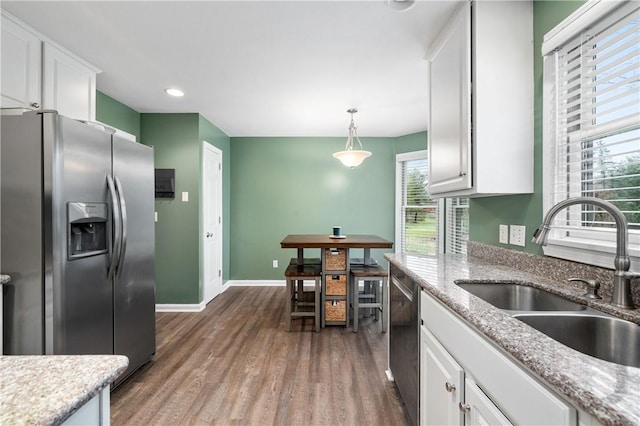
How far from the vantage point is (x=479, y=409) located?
93cm

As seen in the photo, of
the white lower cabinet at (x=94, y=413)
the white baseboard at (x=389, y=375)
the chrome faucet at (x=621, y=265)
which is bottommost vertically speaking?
the white baseboard at (x=389, y=375)

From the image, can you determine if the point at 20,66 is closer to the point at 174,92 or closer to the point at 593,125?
the point at 174,92

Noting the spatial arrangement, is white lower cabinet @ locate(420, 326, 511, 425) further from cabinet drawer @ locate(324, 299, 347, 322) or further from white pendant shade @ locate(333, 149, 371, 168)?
white pendant shade @ locate(333, 149, 371, 168)

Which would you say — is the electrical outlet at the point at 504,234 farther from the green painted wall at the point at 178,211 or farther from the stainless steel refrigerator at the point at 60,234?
the green painted wall at the point at 178,211

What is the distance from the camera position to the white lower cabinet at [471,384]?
688 millimetres

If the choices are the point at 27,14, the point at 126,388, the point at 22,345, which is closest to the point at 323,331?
the point at 126,388

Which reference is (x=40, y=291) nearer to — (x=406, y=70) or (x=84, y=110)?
(x=84, y=110)

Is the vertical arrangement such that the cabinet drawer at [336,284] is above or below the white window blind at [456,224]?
below

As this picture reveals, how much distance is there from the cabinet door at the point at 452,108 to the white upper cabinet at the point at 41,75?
8.87ft

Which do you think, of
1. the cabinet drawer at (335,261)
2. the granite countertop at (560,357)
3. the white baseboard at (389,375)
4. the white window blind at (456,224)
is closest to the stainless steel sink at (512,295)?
the granite countertop at (560,357)

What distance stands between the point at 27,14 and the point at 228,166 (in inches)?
119

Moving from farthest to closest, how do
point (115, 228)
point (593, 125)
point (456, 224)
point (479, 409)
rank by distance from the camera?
1. point (456, 224)
2. point (115, 228)
3. point (593, 125)
4. point (479, 409)

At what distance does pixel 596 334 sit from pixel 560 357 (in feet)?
1.64

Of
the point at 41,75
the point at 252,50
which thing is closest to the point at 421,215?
the point at 252,50
